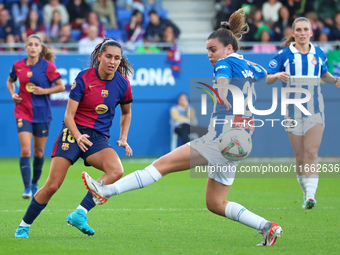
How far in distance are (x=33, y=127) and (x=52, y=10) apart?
935cm

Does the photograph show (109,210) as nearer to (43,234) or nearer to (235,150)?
(43,234)

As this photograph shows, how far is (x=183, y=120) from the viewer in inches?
715

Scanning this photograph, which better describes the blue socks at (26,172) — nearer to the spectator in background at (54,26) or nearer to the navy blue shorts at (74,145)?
the navy blue shorts at (74,145)

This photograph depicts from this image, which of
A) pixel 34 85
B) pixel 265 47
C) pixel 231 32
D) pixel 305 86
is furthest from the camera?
pixel 265 47

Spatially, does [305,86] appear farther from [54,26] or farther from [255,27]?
[54,26]

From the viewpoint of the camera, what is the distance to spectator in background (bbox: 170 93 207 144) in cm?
1812

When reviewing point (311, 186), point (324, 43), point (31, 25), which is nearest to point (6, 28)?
point (31, 25)

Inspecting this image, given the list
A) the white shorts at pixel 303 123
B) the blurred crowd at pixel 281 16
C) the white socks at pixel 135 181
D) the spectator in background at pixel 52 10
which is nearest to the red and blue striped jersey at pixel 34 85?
the white shorts at pixel 303 123

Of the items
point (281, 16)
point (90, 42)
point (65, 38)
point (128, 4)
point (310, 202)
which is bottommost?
point (310, 202)

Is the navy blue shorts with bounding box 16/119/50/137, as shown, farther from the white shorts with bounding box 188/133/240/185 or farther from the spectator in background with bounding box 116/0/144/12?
the spectator in background with bounding box 116/0/144/12

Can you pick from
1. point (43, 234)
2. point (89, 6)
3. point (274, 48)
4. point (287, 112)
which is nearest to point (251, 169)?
point (274, 48)

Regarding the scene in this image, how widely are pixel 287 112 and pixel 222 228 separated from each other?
9.21ft

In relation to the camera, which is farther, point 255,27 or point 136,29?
point 255,27

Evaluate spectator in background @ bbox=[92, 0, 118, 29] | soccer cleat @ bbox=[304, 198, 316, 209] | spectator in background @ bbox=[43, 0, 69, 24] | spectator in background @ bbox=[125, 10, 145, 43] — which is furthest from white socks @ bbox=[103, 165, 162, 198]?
spectator in background @ bbox=[92, 0, 118, 29]
